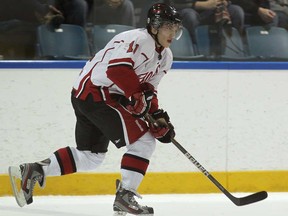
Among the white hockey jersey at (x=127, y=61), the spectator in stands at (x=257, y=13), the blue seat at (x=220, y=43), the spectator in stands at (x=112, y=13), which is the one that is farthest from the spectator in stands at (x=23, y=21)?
the spectator in stands at (x=257, y=13)

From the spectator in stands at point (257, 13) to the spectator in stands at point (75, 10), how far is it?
91 cm

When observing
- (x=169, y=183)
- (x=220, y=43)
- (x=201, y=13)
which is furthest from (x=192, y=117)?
(x=201, y=13)

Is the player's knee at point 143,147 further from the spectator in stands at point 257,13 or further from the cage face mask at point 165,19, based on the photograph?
the spectator in stands at point 257,13

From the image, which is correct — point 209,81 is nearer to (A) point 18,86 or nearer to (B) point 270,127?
(B) point 270,127

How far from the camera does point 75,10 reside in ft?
14.0

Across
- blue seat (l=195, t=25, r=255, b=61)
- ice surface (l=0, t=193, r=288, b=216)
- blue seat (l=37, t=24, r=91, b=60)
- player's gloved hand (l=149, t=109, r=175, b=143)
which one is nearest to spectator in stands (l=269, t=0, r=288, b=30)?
blue seat (l=195, t=25, r=255, b=61)

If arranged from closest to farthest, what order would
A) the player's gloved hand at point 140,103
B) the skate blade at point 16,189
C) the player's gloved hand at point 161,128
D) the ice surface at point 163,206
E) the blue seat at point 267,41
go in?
the player's gloved hand at point 140,103 < the player's gloved hand at point 161,128 < the skate blade at point 16,189 < the ice surface at point 163,206 < the blue seat at point 267,41

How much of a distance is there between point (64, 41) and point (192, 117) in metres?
0.87

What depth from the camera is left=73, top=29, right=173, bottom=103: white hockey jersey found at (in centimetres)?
307

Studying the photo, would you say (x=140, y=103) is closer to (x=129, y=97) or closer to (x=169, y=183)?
(x=129, y=97)

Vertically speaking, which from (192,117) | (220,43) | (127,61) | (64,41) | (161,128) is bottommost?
(192,117)

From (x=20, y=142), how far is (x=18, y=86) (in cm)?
31

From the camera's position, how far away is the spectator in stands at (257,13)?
4480 millimetres

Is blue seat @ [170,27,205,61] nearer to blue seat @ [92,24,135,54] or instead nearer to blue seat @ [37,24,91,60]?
blue seat @ [92,24,135,54]
